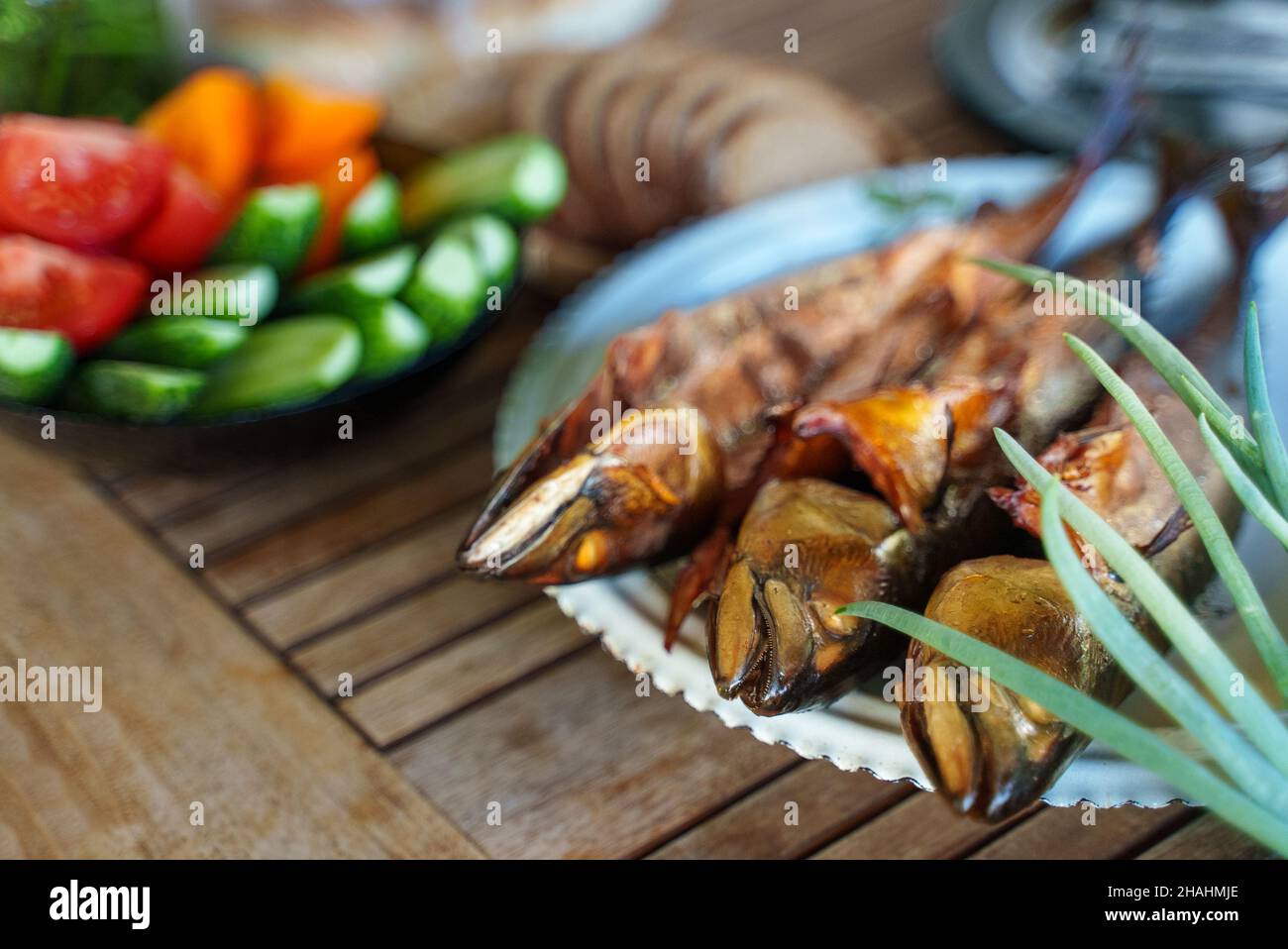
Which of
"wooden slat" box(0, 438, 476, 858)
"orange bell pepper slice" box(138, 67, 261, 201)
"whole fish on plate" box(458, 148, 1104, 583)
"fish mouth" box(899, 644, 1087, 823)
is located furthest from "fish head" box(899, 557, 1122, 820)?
"orange bell pepper slice" box(138, 67, 261, 201)

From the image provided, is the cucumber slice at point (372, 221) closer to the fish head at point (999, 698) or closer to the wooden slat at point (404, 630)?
the wooden slat at point (404, 630)

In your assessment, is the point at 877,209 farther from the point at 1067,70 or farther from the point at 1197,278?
the point at 1067,70

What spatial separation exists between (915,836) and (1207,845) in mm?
215

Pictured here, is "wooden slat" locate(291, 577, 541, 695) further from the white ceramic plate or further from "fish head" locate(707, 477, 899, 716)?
"fish head" locate(707, 477, 899, 716)

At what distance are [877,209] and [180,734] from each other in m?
0.96

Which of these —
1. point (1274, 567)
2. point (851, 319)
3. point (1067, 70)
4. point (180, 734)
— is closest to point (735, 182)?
point (851, 319)

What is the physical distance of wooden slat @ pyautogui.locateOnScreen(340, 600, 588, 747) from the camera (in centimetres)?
103

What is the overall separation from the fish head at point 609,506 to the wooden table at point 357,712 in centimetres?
20

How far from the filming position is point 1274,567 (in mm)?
980

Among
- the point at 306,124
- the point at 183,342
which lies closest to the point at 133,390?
the point at 183,342

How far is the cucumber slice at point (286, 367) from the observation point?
113cm

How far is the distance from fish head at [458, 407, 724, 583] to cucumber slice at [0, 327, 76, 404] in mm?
476

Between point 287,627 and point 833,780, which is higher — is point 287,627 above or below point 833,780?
above

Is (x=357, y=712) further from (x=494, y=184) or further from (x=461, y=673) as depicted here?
(x=494, y=184)
